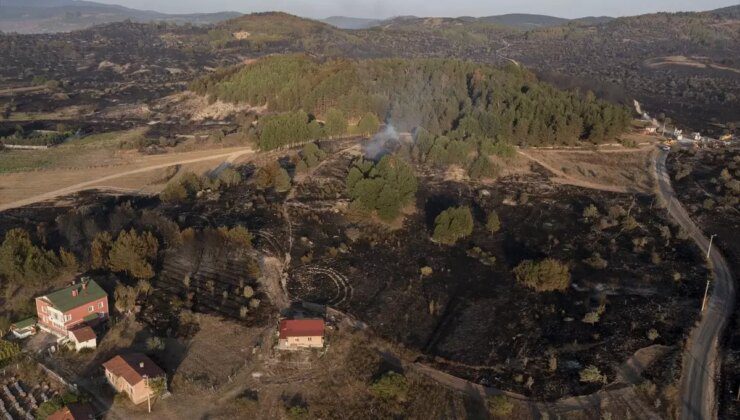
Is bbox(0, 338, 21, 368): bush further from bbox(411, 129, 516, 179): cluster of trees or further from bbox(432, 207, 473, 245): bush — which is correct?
bbox(411, 129, 516, 179): cluster of trees

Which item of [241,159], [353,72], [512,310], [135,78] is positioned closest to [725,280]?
[512,310]

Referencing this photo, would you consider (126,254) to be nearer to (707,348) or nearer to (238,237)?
(238,237)

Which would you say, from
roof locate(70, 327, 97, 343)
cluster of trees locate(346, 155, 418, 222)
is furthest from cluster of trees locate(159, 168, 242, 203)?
roof locate(70, 327, 97, 343)

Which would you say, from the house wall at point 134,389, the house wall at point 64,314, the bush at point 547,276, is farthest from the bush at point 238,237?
the bush at point 547,276

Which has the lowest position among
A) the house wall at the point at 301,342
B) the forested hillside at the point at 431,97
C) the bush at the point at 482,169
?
the house wall at the point at 301,342

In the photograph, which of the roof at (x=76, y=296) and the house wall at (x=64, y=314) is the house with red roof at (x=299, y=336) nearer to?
the house wall at (x=64, y=314)

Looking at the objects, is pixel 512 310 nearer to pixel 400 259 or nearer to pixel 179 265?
Answer: pixel 400 259
